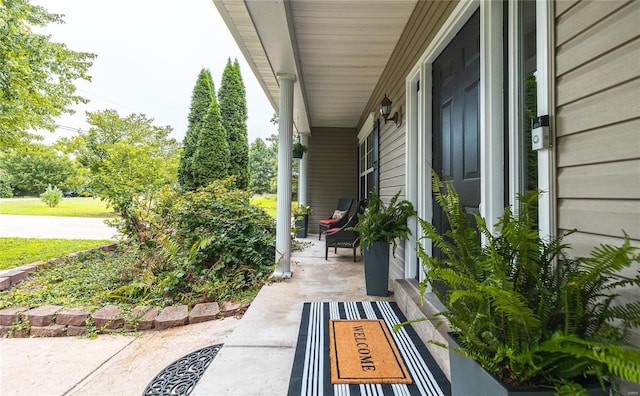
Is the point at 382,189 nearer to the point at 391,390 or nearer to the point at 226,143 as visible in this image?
the point at 391,390

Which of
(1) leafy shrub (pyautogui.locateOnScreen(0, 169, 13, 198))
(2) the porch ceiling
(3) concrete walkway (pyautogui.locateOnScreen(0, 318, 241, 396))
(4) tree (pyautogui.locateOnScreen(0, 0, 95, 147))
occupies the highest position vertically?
(4) tree (pyautogui.locateOnScreen(0, 0, 95, 147))

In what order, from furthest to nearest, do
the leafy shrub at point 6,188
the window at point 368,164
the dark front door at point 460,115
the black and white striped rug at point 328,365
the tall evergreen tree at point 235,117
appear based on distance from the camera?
the leafy shrub at point 6,188 → the tall evergreen tree at point 235,117 → the window at point 368,164 → the dark front door at point 460,115 → the black and white striped rug at point 328,365

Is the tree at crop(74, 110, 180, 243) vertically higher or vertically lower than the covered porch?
higher

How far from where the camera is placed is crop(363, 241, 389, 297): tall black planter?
9.24 ft

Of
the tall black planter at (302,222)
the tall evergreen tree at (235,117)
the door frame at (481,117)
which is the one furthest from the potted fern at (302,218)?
the tall evergreen tree at (235,117)

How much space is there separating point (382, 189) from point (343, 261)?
1.24m

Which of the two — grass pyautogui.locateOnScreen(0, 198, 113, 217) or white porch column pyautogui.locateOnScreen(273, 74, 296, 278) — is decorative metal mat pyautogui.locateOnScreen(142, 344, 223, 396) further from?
grass pyautogui.locateOnScreen(0, 198, 113, 217)

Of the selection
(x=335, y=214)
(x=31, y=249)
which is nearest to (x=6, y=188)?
(x=31, y=249)

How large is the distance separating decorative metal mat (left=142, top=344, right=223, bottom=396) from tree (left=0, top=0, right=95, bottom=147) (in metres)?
5.88

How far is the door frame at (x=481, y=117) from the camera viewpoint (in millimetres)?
1514

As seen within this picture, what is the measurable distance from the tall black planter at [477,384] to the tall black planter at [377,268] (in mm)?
1774

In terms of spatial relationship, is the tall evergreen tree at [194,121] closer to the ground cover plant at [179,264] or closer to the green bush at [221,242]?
the ground cover plant at [179,264]

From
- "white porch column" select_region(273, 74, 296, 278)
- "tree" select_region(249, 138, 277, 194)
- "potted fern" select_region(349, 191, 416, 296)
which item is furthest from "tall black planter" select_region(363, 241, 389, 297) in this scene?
"tree" select_region(249, 138, 277, 194)

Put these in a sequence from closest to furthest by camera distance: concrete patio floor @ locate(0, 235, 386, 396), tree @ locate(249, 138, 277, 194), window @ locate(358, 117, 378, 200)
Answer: concrete patio floor @ locate(0, 235, 386, 396), window @ locate(358, 117, 378, 200), tree @ locate(249, 138, 277, 194)
